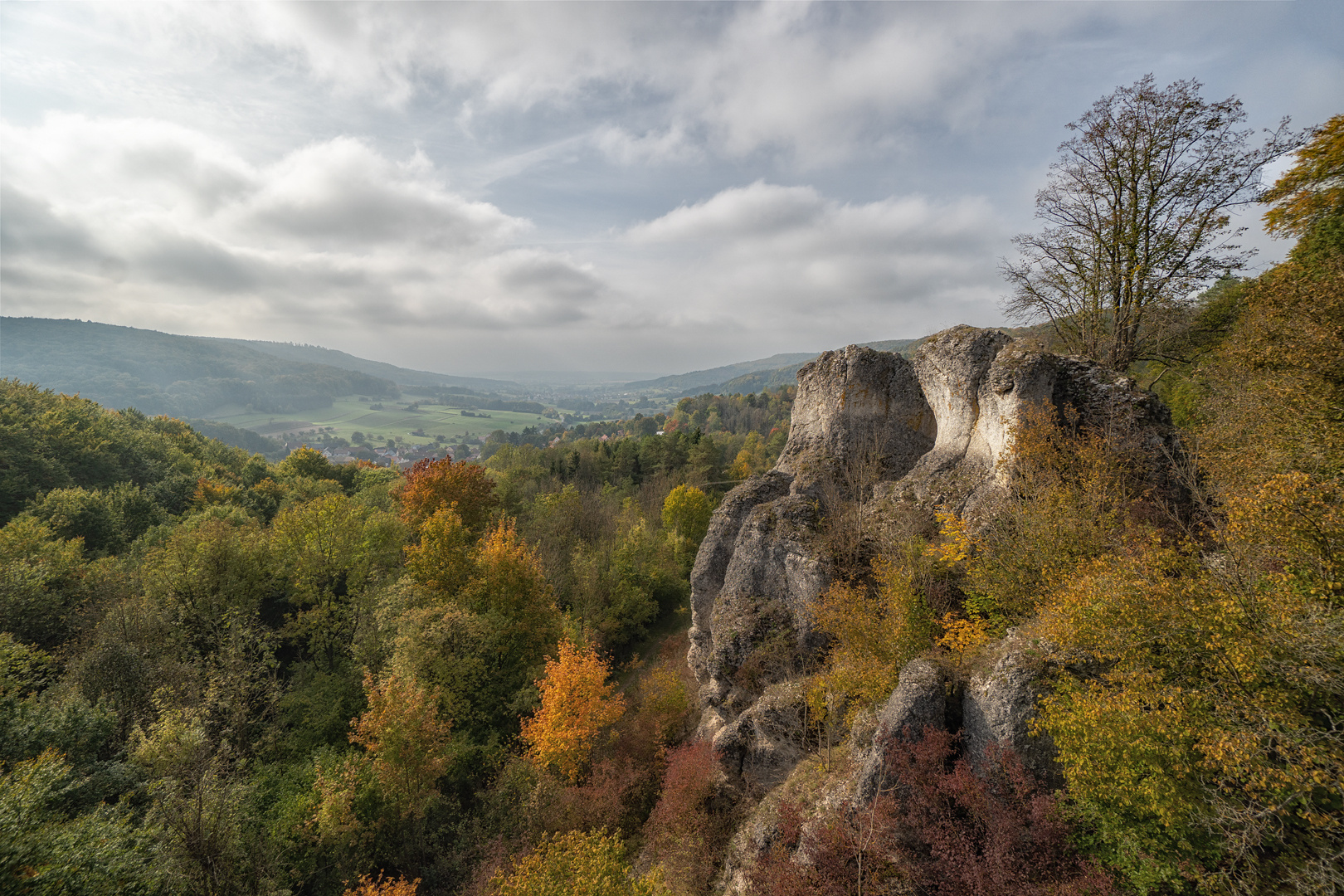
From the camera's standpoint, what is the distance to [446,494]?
3578 centimetres

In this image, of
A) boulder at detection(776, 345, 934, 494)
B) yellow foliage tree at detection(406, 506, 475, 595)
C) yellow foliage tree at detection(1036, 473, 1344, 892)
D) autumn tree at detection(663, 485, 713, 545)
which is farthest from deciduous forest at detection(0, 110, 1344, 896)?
autumn tree at detection(663, 485, 713, 545)

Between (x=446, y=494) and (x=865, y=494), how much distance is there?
30217 mm

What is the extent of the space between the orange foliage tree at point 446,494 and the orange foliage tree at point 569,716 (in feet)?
54.4

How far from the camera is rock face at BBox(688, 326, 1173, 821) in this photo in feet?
36.8

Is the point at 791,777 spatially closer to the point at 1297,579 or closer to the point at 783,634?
the point at 783,634

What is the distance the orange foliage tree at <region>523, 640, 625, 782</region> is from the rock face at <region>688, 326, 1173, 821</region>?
5009 mm

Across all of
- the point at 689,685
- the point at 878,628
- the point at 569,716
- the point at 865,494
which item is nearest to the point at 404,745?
the point at 569,716

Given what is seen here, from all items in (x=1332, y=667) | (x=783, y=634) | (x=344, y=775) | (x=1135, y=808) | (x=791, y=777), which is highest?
(x=1332, y=667)

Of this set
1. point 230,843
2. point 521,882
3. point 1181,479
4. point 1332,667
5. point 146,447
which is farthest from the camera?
point 146,447

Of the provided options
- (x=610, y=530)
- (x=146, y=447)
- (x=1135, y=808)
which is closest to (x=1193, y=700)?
(x=1135, y=808)

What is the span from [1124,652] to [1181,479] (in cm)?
791

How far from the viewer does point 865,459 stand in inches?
818

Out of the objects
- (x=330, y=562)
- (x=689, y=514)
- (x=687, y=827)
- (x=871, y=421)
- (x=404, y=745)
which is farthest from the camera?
(x=689, y=514)

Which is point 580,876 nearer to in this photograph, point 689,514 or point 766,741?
point 766,741
